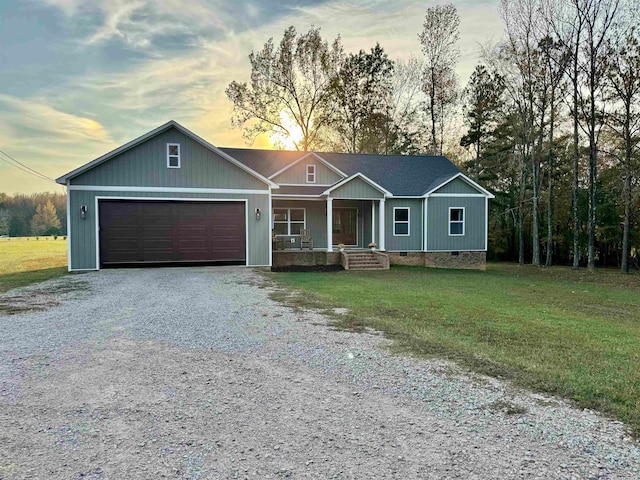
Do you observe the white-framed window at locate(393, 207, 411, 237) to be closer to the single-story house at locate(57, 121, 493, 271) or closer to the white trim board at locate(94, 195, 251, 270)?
the single-story house at locate(57, 121, 493, 271)

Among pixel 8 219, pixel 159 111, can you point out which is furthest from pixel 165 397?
pixel 8 219

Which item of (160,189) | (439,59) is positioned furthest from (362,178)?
(439,59)

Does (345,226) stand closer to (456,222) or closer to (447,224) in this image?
(447,224)

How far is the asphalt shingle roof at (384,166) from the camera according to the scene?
18.2 m

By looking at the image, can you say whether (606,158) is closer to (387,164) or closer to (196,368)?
(387,164)

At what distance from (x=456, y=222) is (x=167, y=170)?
12.2 m

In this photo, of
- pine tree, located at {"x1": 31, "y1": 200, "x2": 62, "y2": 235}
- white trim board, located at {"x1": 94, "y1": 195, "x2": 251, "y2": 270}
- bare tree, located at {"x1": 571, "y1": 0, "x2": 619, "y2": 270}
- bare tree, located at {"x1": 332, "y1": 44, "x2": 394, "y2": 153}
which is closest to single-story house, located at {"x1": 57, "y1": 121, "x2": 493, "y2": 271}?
white trim board, located at {"x1": 94, "y1": 195, "x2": 251, "y2": 270}

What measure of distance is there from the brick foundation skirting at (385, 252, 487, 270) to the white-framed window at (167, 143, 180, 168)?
944cm

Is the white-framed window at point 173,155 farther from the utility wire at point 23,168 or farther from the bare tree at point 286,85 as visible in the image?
the utility wire at point 23,168

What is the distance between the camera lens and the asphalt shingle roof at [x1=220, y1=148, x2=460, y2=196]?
18219mm

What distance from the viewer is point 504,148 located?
2602 cm

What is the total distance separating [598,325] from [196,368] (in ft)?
20.7

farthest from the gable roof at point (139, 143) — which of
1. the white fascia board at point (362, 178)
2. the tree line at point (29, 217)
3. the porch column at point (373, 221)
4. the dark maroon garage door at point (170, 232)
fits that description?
the tree line at point (29, 217)

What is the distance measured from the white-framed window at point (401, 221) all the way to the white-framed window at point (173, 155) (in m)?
→ 9.32
